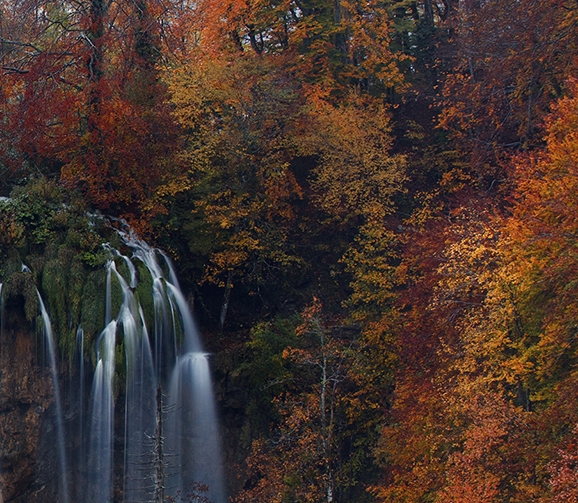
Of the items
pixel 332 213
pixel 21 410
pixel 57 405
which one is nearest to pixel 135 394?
pixel 57 405

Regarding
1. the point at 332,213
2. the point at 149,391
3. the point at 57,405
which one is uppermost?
the point at 332,213

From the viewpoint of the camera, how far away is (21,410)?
A: 1542cm

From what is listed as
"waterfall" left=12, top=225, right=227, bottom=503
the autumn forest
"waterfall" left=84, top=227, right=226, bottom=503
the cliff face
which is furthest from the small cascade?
"waterfall" left=84, top=227, right=226, bottom=503

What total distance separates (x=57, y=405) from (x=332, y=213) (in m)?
9.92

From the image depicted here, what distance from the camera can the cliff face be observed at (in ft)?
49.7

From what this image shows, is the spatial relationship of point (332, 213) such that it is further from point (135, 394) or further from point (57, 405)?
point (57, 405)

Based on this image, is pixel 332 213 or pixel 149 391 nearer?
pixel 149 391

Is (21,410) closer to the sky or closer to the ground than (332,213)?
closer to the ground

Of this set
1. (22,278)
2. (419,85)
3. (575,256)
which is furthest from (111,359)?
(419,85)

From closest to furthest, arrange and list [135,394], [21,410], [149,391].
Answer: [21,410]
[135,394]
[149,391]

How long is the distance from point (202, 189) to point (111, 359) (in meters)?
6.02

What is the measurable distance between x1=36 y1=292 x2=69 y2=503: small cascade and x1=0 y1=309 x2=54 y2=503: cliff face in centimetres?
15

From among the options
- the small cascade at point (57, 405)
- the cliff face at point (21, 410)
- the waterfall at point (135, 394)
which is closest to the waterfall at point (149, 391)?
the waterfall at point (135, 394)

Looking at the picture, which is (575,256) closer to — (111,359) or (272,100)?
(111,359)
